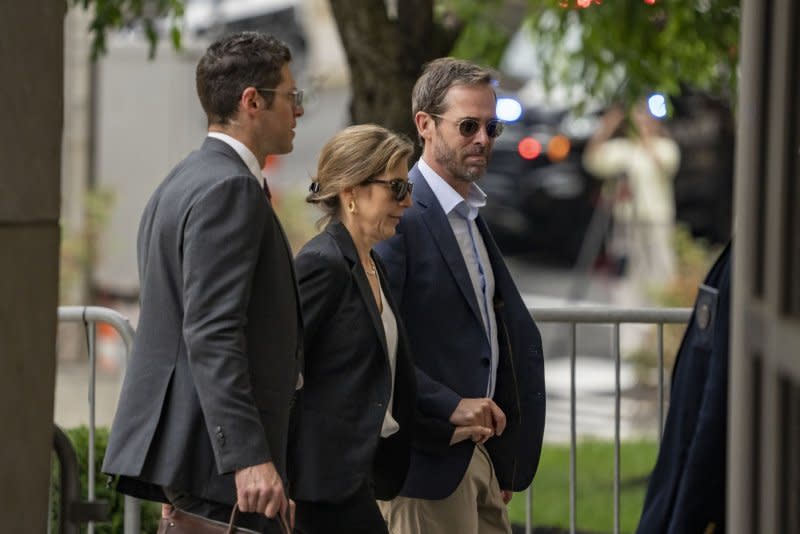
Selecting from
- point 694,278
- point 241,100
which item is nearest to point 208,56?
point 241,100

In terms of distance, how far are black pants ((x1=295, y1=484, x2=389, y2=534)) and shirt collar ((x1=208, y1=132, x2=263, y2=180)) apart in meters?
0.86

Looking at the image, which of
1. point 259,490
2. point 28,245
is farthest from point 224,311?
point 28,245

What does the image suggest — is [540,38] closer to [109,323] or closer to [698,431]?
[109,323]

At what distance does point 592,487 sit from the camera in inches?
447

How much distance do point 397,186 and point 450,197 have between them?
1.45 feet

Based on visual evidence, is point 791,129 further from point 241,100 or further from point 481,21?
point 481,21

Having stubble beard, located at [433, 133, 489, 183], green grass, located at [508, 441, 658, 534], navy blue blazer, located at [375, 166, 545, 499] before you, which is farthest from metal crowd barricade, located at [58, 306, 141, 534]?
green grass, located at [508, 441, 658, 534]

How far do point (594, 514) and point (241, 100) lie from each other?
664 cm

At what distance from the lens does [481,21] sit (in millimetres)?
11141

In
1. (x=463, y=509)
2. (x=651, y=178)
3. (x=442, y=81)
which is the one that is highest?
(x=651, y=178)

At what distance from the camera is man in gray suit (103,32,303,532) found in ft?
12.7

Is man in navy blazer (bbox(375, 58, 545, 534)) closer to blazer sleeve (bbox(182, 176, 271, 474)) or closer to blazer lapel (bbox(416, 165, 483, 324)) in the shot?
blazer lapel (bbox(416, 165, 483, 324))

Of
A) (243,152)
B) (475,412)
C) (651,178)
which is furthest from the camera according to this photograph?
(651,178)

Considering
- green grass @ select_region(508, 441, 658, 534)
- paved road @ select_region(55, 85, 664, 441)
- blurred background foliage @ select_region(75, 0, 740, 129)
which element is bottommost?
green grass @ select_region(508, 441, 658, 534)
